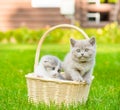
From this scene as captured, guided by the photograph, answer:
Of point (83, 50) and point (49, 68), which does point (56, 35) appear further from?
point (83, 50)

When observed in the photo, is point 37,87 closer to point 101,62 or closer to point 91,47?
point 91,47

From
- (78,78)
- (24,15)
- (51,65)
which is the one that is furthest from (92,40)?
(24,15)

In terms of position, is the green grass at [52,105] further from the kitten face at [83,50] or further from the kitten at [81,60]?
the kitten face at [83,50]

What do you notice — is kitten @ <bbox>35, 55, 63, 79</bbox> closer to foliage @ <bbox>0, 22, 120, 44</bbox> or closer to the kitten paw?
the kitten paw

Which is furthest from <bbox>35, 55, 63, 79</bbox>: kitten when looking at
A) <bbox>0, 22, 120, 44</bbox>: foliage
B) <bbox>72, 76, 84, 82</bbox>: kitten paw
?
<bbox>0, 22, 120, 44</bbox>: foliage

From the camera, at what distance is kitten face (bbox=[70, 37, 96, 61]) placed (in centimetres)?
469

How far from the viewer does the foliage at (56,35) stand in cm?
1748

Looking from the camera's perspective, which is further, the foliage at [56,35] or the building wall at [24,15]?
the building wall at [24,15]

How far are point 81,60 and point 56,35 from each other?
1286cm

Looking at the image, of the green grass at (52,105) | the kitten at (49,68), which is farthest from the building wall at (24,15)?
the kitten at (49,68)

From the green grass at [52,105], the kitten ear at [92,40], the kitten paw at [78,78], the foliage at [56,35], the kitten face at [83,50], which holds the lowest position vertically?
the foliage at [56,35]

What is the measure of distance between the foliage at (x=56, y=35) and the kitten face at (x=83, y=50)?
1258 cm

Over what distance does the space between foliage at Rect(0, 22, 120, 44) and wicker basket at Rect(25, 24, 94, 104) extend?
40.9ft

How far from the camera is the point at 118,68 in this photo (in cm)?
866
